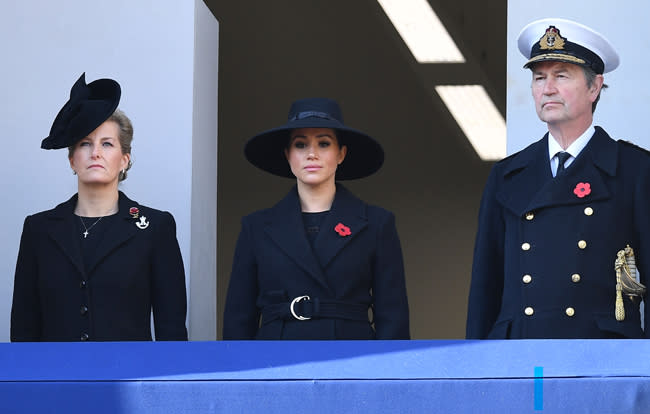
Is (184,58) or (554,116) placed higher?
(184,58)

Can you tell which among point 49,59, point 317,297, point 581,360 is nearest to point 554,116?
point 317,297

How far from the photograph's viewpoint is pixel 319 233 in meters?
3.67

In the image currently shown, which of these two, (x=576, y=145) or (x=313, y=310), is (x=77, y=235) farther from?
(x=576, y=145)

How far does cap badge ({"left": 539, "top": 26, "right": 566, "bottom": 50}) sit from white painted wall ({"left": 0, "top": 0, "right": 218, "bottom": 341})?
159 centimetres

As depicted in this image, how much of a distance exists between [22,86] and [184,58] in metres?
0.66

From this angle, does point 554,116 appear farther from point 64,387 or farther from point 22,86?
point 22,86

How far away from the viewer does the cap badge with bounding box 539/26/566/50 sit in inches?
132

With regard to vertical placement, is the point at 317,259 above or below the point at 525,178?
below

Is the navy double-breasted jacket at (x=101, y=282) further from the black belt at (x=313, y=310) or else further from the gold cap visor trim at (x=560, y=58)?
the gold cap visor trim at (x=560, y=58)

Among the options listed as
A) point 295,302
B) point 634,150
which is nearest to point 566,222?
point 634,150

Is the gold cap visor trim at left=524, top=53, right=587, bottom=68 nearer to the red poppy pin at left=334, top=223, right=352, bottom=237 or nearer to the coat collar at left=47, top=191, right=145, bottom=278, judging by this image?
the red poppy pin at left=334, top=223, right=352, bottom=237

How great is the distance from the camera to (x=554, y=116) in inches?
130

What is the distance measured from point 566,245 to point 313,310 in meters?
0.80

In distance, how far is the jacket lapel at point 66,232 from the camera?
3684 mm
